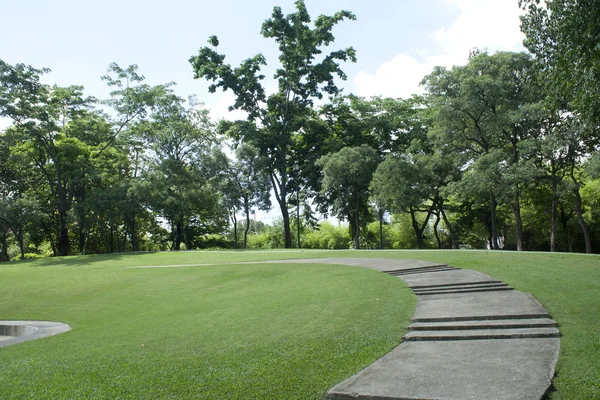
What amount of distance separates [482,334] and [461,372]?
71.5 inches

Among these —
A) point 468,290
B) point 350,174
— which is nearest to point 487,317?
point 468,290

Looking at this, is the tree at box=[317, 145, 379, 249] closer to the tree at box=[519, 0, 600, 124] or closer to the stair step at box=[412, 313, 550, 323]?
the tree at box=[519, 0, 600, 124]

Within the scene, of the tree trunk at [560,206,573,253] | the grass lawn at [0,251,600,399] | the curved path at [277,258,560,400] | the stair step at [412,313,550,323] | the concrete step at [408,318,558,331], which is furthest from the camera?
the tree trunk at [560,206,573,253]

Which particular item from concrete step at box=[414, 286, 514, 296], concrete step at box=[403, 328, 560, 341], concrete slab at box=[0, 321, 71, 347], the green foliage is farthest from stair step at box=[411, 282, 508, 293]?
the green foliage

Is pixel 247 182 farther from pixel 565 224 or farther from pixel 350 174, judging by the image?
pixel 565 224

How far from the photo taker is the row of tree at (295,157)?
26.1 m

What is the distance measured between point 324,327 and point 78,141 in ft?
124

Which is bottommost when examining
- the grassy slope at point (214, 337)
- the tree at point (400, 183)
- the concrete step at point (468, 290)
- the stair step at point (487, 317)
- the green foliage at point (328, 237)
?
the grassy slope at point (214, 337)

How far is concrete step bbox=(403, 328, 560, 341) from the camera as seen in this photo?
661 centimetres

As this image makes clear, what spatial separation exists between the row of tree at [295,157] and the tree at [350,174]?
118mm

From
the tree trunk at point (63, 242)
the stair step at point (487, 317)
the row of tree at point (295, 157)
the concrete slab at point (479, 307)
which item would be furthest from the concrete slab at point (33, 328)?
the tree trunk at point (63, 242)

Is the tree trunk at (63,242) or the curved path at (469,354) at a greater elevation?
the tree trunk at (63,242)

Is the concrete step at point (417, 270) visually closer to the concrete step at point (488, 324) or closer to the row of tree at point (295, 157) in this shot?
the concrete step at point (488, 324)

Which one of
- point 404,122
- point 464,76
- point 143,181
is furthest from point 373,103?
point 143,181
